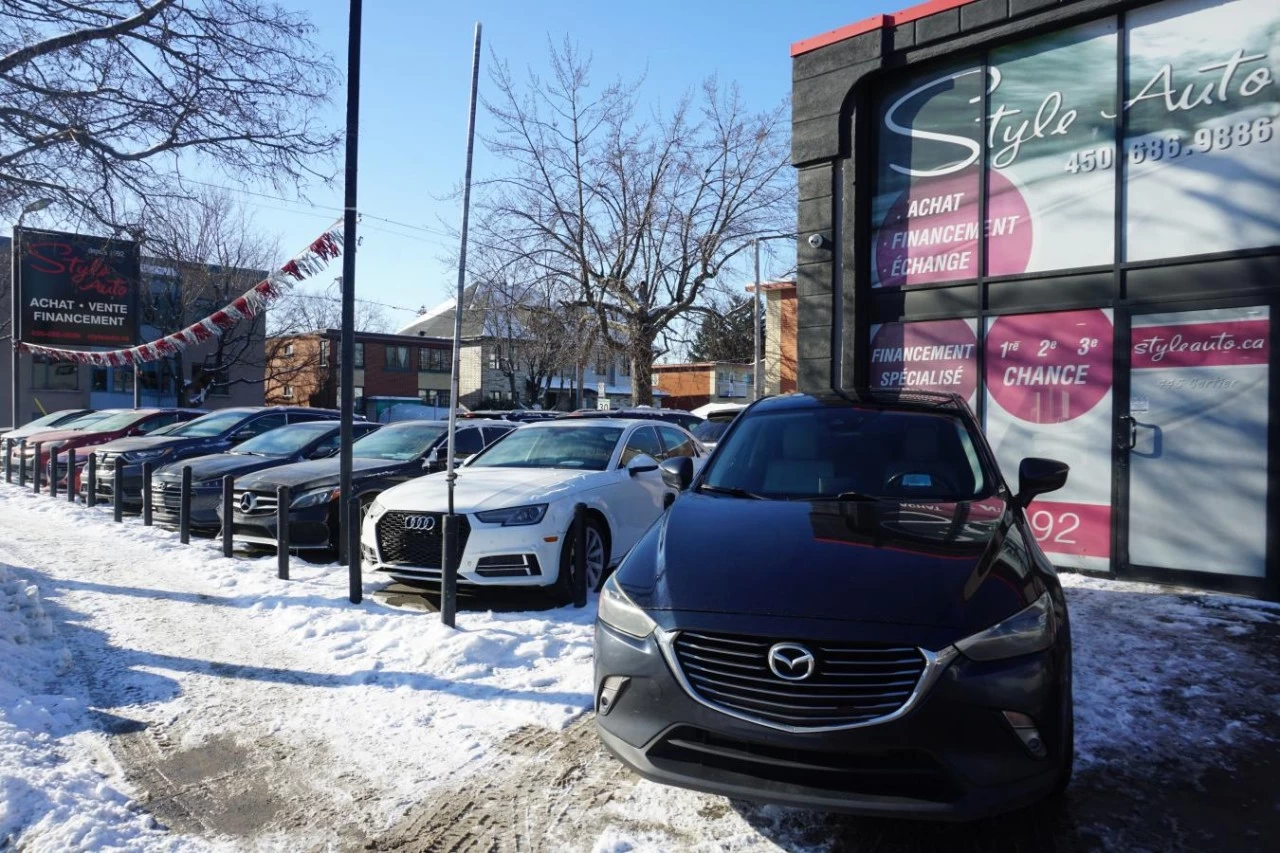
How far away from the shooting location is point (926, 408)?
4.88 metres

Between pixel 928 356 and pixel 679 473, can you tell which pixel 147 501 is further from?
pixel 928 356

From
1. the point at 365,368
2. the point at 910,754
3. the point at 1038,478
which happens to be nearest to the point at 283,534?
the point at 1038,478

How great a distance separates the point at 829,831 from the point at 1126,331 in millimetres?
6101

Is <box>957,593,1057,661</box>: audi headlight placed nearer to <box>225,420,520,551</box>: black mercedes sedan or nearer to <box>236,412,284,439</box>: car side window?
<box>225,420,520,551</box>: black mercedes sedan

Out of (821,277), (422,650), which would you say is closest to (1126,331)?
(821,277)

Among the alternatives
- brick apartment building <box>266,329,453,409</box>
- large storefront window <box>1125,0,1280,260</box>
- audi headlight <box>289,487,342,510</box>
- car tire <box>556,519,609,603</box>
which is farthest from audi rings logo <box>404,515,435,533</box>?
brick apartment building <box>266,329,453,409</box>

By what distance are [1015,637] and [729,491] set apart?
5.75ft

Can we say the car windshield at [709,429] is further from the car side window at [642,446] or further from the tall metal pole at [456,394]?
the tall metal pole at [456,394]

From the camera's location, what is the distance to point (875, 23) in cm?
904

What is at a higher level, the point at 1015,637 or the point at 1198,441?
the point at 1198,441

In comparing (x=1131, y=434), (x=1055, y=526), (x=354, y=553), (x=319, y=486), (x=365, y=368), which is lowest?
(x=354, y=553)

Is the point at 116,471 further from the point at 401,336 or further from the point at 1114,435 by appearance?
the point at 401,336

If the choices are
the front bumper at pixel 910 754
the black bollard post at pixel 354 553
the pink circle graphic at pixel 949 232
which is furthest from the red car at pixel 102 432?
the front bumper at pixel 910 754

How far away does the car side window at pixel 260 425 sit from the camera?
1377 cm
